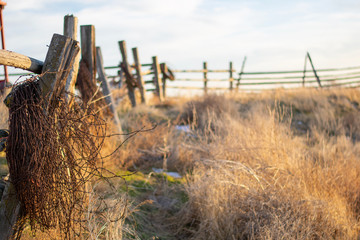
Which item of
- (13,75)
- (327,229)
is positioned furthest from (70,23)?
(13,75)

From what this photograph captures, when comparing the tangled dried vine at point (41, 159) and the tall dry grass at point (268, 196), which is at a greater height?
the tangled dried vine at point (41, 159)

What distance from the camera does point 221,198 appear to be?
4.20 metres

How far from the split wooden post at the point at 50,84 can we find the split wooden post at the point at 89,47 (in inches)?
144

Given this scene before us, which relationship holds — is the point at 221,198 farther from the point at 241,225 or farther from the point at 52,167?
the point at 52,167

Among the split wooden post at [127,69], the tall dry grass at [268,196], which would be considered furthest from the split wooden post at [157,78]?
the tall dry grass at [268,196]

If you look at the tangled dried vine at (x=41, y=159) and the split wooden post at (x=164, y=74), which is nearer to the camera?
the tangled dried vine at (x=41, y=159)

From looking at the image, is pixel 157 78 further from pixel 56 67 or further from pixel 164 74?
pixel 56 67

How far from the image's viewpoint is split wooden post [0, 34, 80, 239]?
2914mm

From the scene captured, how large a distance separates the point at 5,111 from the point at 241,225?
3.92 m

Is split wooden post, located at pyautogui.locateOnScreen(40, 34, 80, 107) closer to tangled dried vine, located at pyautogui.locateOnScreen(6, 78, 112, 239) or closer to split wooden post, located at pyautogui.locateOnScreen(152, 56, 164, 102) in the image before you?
tangled dried vine, located at pyautogui.locateOnScreen(6, 78, 112, 239)

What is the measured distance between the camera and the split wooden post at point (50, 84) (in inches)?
115

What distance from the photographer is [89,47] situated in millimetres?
6652

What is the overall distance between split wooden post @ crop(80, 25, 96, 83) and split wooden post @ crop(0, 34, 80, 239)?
3649 mm

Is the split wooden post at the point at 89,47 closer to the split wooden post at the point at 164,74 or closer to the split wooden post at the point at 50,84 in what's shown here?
the split wooden post at the point at 50,84
